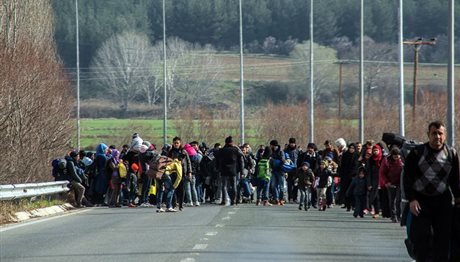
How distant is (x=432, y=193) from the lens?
51.4 feet

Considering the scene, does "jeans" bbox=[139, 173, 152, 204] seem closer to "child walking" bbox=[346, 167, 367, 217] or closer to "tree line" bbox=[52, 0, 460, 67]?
"child walking" bbox=[346, 167, 367, 217]

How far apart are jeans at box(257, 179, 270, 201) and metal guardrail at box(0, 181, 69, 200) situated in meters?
5.19

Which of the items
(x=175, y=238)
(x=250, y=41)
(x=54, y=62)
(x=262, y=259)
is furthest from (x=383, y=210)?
(x=250, y=41)

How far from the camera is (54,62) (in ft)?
192

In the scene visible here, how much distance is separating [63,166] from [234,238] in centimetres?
1405

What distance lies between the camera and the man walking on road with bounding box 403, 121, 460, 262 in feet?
51.2

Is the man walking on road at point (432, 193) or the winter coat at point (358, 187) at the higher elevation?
the man walking on road at point (432, 193)

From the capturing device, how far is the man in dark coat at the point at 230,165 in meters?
35.2

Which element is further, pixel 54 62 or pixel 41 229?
pixel 54 62

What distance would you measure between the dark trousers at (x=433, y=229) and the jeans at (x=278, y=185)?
66.8ft

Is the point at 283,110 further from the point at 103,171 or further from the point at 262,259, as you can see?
the point at 262,259

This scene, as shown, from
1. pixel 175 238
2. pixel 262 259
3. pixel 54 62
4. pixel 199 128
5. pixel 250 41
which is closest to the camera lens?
pixel 262 259

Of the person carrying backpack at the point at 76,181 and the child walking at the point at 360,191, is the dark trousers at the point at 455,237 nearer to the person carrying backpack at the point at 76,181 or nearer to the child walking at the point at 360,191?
the child walking at the point at 360,191

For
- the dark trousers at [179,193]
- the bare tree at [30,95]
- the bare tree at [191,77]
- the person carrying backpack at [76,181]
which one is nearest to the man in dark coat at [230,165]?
the dark trousers at [179,193]
